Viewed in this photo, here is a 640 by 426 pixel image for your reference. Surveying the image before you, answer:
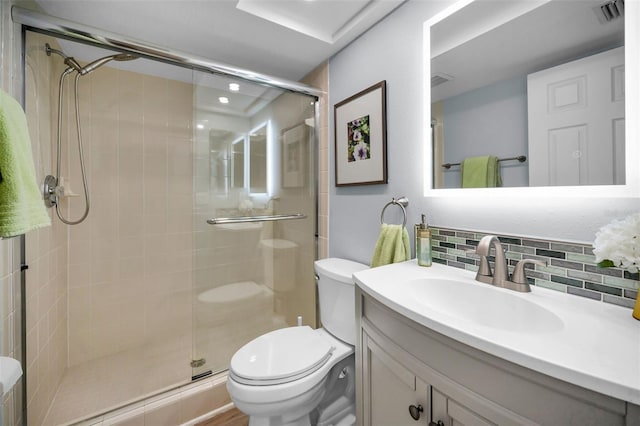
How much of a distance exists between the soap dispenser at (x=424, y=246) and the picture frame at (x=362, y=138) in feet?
1.29

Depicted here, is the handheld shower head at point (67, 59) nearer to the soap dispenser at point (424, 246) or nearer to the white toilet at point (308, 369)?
the white toilet at point (308, 369)

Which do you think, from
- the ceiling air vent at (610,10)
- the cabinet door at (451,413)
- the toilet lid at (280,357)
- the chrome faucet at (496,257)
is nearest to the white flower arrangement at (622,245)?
the chrome faucet at (496,257)

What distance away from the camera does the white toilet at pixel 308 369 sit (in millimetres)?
1088

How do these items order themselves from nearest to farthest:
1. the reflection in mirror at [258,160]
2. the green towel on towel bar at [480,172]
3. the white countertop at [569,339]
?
the white countertop at [569,339] < the green towel on towel bar at [480,172] < the reflection in mirror at [258,160]

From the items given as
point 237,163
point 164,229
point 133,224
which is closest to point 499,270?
point 237,163

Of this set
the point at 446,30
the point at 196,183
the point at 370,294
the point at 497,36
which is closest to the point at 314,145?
the point at 196,183

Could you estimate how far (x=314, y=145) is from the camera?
1.98 meters

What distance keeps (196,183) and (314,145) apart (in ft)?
2.85

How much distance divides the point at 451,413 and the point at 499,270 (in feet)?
1.68

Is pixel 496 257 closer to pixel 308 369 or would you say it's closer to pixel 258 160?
pixel 308 369

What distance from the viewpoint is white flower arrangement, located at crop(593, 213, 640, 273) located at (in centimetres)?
62

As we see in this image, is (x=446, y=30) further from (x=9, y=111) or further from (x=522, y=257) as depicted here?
(x=9, y=111)

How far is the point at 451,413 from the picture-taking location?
0.64 m

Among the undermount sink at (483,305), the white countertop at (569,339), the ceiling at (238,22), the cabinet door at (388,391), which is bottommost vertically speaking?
the cabinet door at (388,391)
